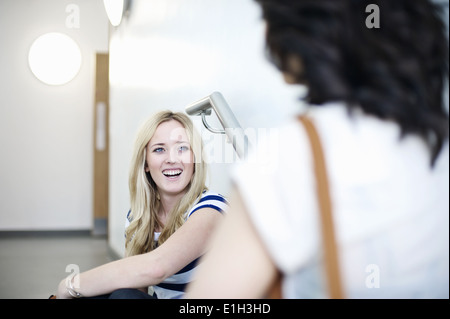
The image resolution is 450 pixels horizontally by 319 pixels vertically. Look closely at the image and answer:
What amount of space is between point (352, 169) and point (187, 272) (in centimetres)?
74

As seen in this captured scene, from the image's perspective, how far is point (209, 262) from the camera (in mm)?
451

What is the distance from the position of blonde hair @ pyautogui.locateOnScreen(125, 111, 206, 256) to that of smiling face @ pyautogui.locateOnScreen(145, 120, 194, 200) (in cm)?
1

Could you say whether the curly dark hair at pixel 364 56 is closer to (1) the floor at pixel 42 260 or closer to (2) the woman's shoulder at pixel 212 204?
(2) the woman's shoulder at pixel 212 204

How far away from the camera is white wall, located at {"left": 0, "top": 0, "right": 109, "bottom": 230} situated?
3.22 meters

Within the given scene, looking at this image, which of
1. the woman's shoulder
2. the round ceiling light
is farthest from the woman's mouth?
the round ceiling light

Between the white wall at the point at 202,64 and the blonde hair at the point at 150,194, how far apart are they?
90mm

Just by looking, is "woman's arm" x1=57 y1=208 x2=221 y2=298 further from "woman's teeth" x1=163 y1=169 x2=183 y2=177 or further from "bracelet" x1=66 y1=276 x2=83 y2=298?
"woman's teeth" x1=163 y1=169 x2=183 y2=177

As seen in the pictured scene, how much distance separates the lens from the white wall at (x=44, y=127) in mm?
3221

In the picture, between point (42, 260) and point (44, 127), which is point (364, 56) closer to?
point (42, 260)

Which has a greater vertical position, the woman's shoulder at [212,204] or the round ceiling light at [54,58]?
the round ceiling light at [54,58]

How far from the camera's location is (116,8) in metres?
2.55

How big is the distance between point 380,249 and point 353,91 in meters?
0.15

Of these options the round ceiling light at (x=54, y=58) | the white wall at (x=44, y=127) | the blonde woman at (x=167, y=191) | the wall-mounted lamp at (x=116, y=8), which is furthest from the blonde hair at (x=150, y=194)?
the round ceiling light at (x=54, y=58)
